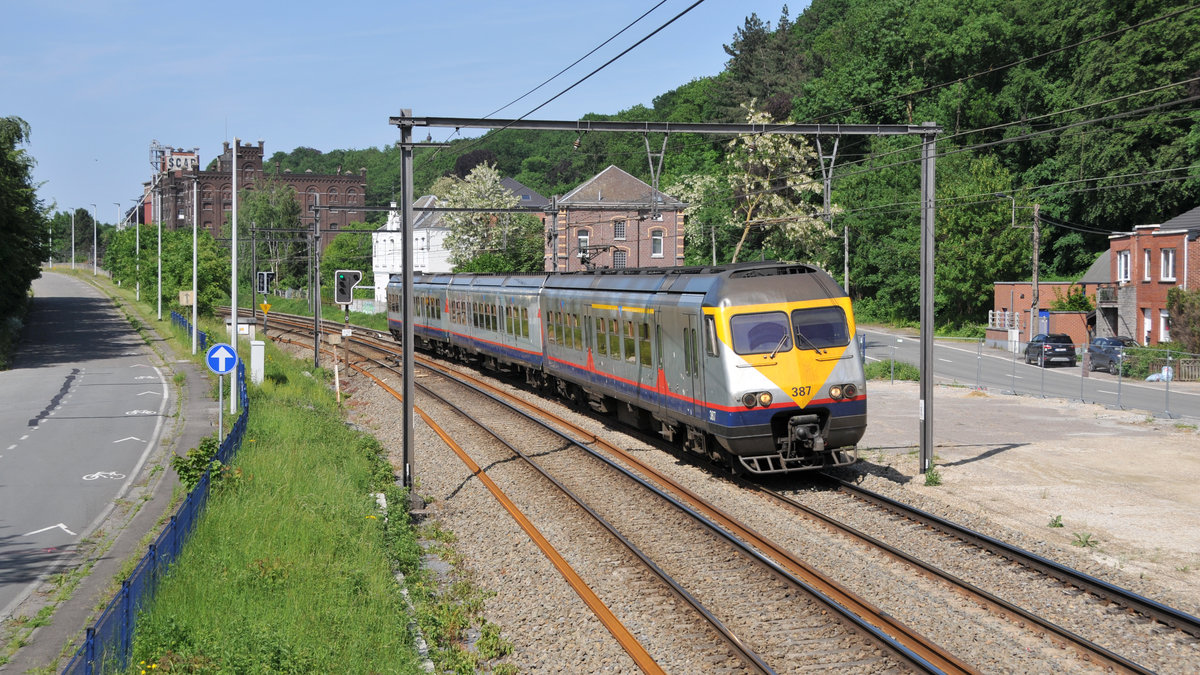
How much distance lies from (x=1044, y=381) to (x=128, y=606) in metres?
37.7

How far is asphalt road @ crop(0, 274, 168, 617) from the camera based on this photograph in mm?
14664

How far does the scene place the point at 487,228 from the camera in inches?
2847

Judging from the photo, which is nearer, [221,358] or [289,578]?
[289,578]

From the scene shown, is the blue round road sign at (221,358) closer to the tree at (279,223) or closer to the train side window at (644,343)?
the train side window at (644,343)

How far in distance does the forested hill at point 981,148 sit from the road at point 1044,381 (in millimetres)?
7492

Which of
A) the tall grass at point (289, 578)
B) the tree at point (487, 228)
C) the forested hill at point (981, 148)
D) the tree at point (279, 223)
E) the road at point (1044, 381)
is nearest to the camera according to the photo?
the tall grass at point (289, 578)

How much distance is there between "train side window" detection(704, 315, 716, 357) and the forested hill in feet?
98.4

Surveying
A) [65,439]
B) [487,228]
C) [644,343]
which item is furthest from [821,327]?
[487,228]

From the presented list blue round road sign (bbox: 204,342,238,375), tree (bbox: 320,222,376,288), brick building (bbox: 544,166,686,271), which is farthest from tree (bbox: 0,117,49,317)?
tree (bbox: 320,222,376,288)

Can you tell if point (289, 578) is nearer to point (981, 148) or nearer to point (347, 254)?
point (981, 148)

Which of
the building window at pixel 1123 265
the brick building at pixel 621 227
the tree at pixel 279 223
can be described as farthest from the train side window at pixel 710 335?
the tree at pixel 279 223

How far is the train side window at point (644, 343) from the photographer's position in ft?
64.7

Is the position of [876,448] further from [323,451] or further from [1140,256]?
[1140,256]

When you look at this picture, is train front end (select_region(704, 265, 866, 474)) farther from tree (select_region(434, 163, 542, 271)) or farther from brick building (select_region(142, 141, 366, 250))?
brick building (select_region(142, 141, 366, 250))
